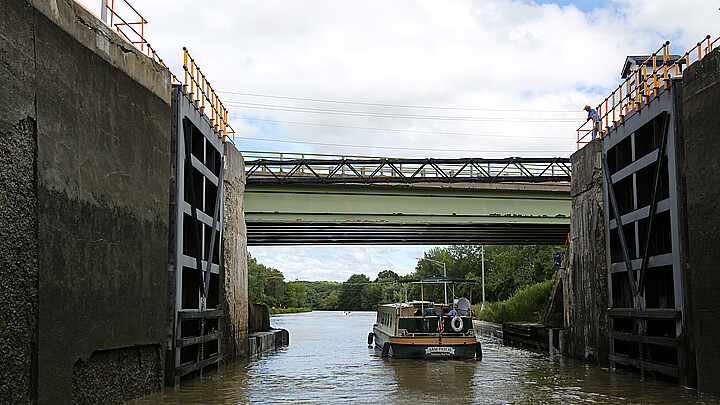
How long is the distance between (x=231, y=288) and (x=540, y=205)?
16.9 m

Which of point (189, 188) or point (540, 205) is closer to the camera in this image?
point (189, 188)

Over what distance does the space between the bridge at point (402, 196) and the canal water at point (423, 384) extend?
8.45m

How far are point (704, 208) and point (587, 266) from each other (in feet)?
24.3

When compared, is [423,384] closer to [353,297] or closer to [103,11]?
[103,11]

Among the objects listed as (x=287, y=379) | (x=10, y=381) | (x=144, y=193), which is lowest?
(x=287, y=379)

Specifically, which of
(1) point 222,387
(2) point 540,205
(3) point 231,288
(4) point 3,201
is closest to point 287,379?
(1) point 222,387

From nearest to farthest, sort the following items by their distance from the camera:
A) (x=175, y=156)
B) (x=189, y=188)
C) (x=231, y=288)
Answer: (x=175, y=156), (x=189, y=188), (x=231, y=288)

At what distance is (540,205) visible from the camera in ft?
105

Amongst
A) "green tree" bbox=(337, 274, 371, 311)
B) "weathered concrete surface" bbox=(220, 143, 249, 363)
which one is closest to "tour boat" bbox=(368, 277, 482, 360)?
"weathered concrete surface" bbox=(220, 143, 249, 363)

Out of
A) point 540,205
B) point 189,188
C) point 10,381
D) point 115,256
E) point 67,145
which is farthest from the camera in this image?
point 540,205

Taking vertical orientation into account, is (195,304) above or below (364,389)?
above

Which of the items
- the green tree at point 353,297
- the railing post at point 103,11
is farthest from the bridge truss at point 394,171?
the green tree at point 353,297

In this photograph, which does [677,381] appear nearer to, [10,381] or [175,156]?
[175,156]

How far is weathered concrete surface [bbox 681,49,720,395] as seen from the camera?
12.7m
